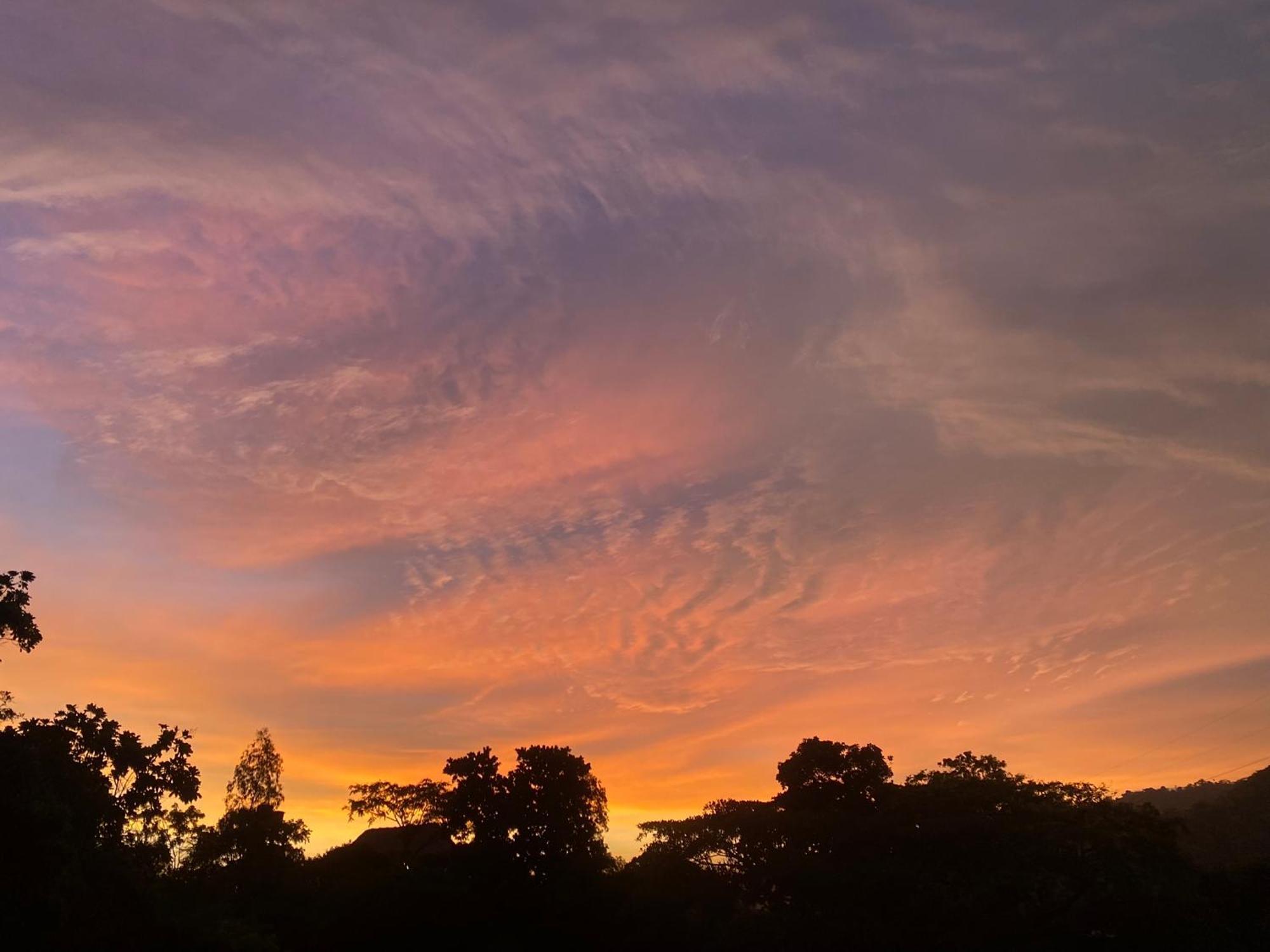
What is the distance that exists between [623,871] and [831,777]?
13087mm

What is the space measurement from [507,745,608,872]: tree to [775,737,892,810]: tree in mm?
11007

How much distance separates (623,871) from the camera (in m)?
44.6

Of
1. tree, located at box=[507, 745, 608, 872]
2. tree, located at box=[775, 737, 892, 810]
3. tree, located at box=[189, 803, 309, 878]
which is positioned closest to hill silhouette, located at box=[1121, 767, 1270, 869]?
tree, located at box=[775, 737, 892, 810]

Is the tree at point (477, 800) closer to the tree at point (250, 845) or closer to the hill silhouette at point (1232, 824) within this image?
the tree at point (250, 845)

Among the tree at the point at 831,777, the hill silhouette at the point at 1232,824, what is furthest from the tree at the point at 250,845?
the hill silhouette at the point at 1232,824

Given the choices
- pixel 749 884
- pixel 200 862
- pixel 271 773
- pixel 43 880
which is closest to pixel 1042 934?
Result: pixel 749 884

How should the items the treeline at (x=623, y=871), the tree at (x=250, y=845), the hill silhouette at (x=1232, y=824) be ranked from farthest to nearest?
1. the hill silhouette at (x=1232, y=824)
2. the tree at (x=250, y=845)
3. the treeline at (x=623, y=871)

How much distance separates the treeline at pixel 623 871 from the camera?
94.2 feet

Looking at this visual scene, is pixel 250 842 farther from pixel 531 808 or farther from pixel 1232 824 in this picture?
pixel 1232 824

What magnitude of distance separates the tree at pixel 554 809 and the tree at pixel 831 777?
11.0m

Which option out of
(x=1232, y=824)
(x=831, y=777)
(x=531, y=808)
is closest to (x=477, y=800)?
(x=531, y=808)

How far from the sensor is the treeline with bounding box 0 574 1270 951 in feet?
94.2

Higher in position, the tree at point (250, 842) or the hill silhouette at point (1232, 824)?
the tree at point (250, 842)

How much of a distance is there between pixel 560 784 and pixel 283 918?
644 inches
